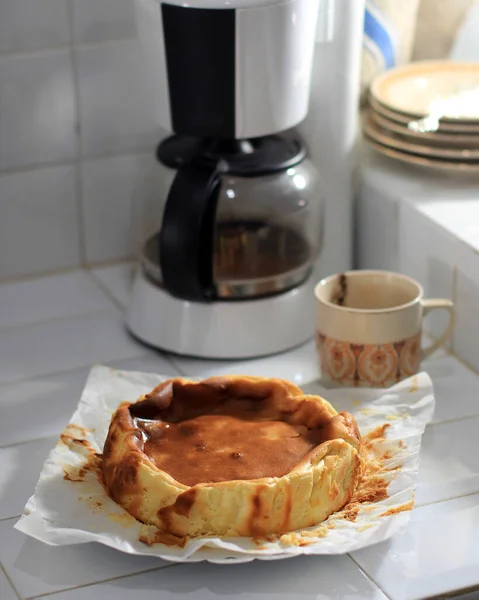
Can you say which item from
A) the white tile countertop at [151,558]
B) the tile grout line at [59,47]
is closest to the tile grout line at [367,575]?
the white tile countertop at [151,558]

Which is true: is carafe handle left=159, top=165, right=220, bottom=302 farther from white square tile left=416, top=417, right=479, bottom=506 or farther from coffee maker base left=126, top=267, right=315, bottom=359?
white square tile left=416, top=417, right=479, bottom=506

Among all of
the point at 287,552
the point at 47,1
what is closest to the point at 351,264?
the point at 47,1

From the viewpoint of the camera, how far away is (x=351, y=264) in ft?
Result: 4.17

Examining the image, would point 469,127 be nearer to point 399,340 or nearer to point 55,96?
point 399,340

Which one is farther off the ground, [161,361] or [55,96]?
[55,96]

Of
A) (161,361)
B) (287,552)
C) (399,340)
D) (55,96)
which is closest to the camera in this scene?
(287,552)

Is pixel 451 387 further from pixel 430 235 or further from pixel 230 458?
pixel 230 458

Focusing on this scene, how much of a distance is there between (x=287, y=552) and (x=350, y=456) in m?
0.10

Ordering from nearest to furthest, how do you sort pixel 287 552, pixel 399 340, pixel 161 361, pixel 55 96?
pixel 287 552, pixel 399 340, pixel 161 361, pixel 55 96

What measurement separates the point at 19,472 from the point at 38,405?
125 millimetres

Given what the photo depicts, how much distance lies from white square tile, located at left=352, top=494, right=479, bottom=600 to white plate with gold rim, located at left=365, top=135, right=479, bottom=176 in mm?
460

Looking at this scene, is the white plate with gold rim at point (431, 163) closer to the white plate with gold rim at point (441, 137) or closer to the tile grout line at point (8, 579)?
the white plate with gold rim at point (441, 137)

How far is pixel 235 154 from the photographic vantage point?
1.07m

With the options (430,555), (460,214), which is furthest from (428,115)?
(430,555)
